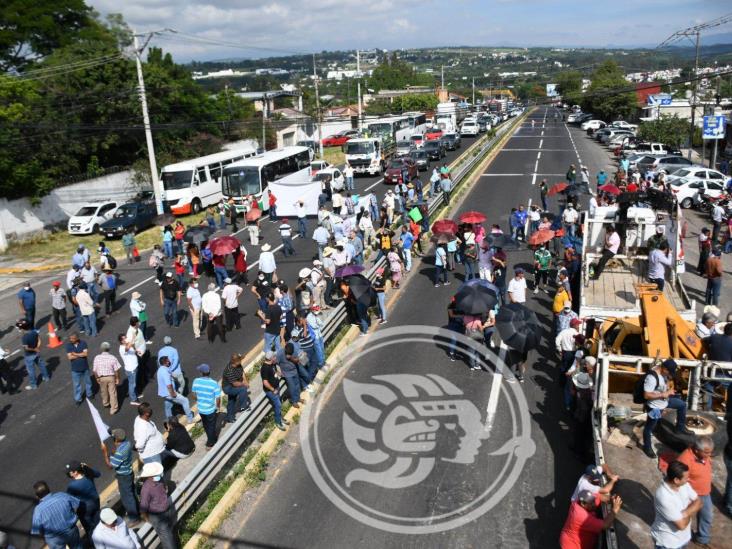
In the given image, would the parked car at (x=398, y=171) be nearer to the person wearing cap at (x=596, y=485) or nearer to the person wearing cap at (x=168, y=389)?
the person wearing cap at (x=168, y=389)

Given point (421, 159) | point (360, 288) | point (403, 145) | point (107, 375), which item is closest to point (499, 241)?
point (360, 288)

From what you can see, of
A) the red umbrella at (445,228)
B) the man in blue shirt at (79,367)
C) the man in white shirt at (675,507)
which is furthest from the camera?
the red umbrella at (445,228)

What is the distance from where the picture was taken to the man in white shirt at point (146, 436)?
9.02 m

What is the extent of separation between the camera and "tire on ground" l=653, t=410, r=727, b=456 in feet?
26.6

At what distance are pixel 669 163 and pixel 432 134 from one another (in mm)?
24544

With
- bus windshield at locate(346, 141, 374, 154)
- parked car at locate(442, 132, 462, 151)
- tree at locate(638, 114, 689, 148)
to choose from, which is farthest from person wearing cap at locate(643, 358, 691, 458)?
tree at locate(638, 114, 689, 148)

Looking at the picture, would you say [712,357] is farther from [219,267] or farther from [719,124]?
[719,124]

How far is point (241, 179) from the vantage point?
30812 mm

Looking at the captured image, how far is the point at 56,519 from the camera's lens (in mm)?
7453

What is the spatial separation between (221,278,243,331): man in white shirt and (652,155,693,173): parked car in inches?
1115

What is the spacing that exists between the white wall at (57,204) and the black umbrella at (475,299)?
25152mm

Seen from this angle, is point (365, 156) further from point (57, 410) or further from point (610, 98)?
point (610, 98)

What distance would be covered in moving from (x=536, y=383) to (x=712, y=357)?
11.0ft
